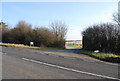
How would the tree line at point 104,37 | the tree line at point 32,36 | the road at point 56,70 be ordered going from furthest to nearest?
the tree line at point 32,36 < the tree line at point 104,37 < the road at point 56,70

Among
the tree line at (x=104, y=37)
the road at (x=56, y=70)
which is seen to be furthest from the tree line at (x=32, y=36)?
the road at (x=56, y=70)

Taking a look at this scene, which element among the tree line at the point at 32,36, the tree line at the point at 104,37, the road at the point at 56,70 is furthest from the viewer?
the tree line at the point at 32,36

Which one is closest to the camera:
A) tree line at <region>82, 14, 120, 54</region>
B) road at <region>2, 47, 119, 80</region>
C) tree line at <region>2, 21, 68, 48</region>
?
road at <region>2, 47, 119, 80</region>

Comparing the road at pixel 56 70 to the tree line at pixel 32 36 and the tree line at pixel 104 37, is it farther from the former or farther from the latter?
the tree line at pixel 32 36

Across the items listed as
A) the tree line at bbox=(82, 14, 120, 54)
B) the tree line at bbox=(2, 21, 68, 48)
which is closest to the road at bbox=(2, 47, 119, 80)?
the tree line at bbox=(82, 14, 120, 54)

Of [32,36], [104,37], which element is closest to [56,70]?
[104,37]

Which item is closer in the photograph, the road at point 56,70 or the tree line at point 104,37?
the road at point 56,70

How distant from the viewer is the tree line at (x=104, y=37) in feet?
71.6

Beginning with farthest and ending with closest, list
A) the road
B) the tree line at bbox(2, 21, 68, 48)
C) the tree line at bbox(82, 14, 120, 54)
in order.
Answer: the tree line at bbox(2, 21, 68, 48) < the tree line at bbox(82, 14, 120, 54) < the road

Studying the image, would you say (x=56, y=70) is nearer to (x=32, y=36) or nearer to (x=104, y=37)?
(x=104, y=37)

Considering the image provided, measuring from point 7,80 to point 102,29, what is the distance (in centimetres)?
2109

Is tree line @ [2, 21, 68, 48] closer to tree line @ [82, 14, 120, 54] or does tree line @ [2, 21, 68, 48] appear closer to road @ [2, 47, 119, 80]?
tree line @ [82, 14, 120, 54]

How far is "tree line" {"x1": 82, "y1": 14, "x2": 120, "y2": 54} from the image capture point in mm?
21816

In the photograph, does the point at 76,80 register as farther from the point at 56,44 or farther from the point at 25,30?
the point at 25,30
